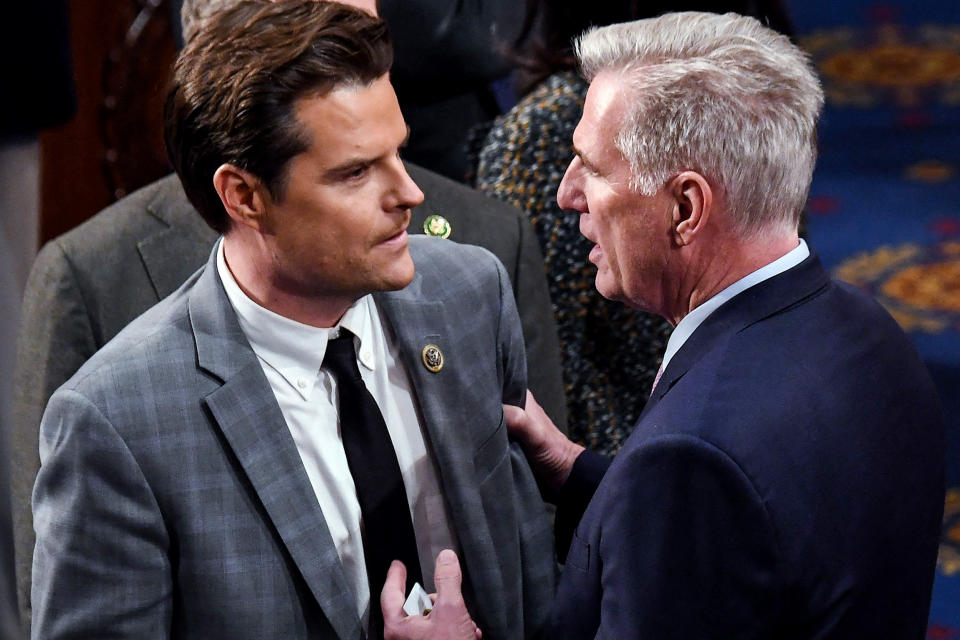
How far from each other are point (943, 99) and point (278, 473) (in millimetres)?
4925

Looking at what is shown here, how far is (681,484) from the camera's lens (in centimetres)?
131

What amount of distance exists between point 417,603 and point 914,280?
134 inches

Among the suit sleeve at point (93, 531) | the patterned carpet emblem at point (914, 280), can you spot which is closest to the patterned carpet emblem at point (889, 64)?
the patterned carpet emblem at point (914, 280)

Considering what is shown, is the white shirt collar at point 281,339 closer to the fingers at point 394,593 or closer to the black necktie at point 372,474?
the black necktie at point 372,474

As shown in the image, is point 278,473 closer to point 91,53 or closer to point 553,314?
point 553,314

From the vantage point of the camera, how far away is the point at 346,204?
1.46 metres

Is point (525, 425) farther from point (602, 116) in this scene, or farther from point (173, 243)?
point (173, 243)

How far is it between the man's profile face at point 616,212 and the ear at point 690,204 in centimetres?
1

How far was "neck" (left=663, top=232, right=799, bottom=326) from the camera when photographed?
1498 millimetres

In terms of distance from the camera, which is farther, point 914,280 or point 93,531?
point 914,280

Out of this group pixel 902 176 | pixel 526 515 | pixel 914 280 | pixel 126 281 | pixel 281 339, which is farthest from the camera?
pixel 902 176

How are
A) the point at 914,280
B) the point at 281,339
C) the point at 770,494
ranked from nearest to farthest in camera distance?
the point at 770,494 → the point at 281,339 → the point at 914,280

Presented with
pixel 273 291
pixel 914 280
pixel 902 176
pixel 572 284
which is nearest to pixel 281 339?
pixel 273 291

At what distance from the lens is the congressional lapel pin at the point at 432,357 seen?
1606 mm
